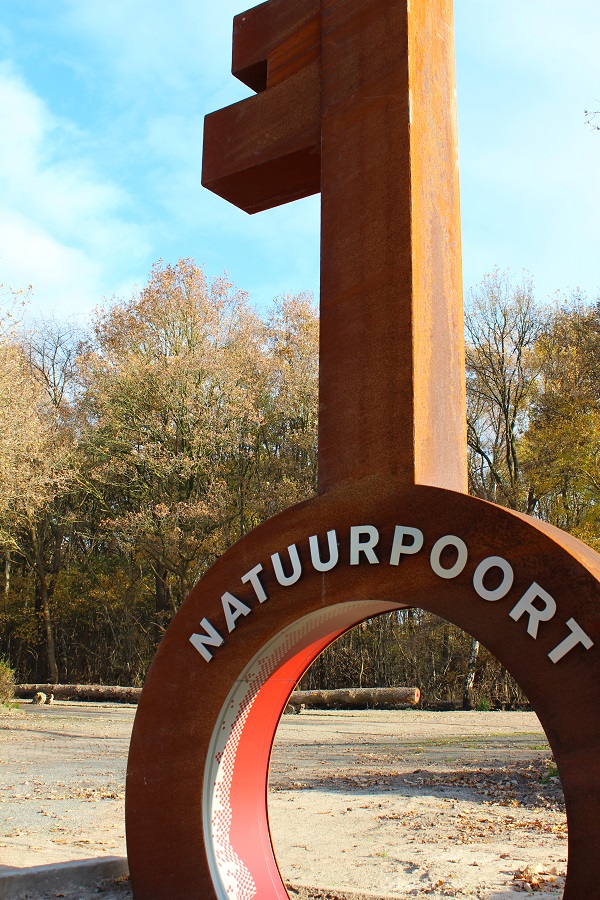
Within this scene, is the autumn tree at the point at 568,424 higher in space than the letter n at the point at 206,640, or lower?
higher

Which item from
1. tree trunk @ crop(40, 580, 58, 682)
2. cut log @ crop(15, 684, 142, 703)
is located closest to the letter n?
cut log @ crop(15, 684, 142, 703)

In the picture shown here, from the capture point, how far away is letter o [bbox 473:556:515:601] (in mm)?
3391

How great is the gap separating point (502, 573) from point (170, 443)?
20.6m

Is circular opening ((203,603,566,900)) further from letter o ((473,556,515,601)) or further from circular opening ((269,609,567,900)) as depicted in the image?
letter o ((473,556,515,601))

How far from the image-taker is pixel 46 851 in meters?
5.59

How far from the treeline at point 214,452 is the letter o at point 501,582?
673 inches

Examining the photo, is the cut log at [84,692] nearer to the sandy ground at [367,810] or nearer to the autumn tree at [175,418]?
the autumn tree at [175,418]

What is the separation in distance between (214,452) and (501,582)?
21369 millimetres

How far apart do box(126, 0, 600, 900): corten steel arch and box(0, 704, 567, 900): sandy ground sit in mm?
955

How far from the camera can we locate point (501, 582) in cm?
342

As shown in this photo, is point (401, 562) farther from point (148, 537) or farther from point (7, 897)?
point (148, 537)

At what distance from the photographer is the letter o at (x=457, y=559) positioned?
354cm

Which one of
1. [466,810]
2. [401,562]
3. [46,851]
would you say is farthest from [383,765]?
[401,562]

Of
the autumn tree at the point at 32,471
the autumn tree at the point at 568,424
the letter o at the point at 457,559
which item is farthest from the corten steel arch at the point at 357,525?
the autumn tree at the point at 32,471
